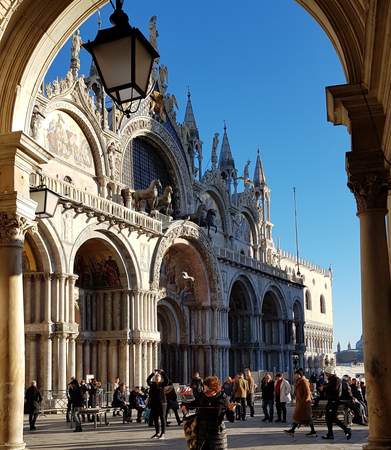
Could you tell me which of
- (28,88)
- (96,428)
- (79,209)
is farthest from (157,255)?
(28,88)

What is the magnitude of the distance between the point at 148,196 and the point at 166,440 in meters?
17.8

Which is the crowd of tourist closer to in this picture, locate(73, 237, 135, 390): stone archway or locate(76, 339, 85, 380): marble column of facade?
locate(76, 339, 85, 380): marble column of facade

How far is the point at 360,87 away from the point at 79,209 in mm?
17479

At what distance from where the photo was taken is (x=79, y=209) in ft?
79.2

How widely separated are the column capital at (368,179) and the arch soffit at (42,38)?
84 cm

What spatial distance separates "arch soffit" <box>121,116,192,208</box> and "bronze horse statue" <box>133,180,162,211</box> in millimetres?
1947

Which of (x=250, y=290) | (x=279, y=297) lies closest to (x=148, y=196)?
(x=250, y=290)

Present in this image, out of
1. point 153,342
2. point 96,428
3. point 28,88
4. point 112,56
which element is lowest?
point 96,428

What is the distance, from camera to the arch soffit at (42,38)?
777 cm

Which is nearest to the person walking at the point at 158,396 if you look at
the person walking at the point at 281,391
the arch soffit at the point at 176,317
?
the person walking at the point at 281,391

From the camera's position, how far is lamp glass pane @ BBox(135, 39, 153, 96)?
580 centimetres

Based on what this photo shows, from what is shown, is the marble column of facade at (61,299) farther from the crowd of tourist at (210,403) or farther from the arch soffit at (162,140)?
the arch soffit at (162,140)

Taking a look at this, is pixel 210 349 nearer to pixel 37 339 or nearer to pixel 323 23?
pixel 37 339

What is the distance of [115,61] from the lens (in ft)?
19.1
